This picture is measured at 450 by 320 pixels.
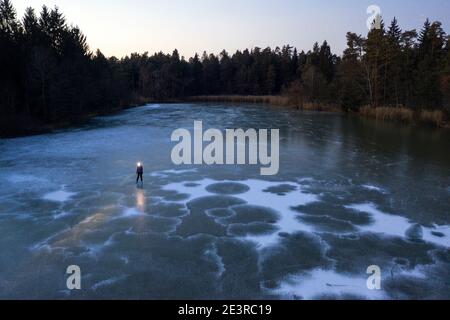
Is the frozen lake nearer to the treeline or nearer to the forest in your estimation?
the treeline

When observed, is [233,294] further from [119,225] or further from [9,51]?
[9,51]

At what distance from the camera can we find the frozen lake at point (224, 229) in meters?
6.70

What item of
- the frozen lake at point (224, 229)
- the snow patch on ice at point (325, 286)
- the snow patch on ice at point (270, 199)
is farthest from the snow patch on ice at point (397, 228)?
the snow patch on ice at point (325, 286)

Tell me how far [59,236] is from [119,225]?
141 cm

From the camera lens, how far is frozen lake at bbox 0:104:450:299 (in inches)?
264

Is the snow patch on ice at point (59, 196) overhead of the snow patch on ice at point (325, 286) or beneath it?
overhead

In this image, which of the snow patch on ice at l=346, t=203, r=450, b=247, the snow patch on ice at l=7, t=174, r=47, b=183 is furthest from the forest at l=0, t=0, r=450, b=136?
the snow patch on ice at l=346, t=203, r=450, b=247

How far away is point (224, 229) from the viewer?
930cm

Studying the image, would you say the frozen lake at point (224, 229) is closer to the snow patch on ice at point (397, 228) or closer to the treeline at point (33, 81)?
the snow patch on ice at point (397, 228)

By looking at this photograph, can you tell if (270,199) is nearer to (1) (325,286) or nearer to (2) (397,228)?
(2) (397,228)

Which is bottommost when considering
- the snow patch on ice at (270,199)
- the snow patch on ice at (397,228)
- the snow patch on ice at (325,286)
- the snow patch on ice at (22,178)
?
the snow patch on ice at (325,286)

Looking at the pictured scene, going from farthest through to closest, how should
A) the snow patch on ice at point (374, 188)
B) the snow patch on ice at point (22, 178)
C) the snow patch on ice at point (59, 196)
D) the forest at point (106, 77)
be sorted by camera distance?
the forest at point (106, 77)
the snow patch on ice at point (22, 178)
the snow patch on ice at point (374, 188)
the snow patch on ice at point (59, 196)

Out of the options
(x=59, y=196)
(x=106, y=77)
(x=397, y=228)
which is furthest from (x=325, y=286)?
(x=106, y=77)

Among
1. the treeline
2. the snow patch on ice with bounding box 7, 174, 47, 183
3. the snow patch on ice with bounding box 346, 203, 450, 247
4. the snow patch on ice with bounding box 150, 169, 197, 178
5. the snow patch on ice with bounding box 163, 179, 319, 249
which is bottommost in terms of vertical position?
the snow patch on ice with bounding box 346, 203, 450, 247
